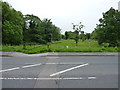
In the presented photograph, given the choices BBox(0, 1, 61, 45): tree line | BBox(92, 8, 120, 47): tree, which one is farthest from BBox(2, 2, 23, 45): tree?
BBox(92, 8, 120, 47): tree

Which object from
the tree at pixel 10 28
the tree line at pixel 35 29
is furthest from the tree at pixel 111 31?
the tree at pixel 10 28

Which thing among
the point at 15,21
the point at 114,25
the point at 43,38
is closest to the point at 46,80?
the point at 114,25

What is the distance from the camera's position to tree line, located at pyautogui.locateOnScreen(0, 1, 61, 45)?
2533cm

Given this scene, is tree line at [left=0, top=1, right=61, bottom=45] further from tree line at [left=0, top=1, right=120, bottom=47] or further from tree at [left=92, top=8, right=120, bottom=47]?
tree at [left=92, top=8, right=120, bottom=47]

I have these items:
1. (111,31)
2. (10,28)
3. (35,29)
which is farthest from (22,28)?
(111,31)

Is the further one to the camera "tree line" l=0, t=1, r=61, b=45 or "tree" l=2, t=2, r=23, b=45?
"tree line" l=0, t=1, r=61, b=45

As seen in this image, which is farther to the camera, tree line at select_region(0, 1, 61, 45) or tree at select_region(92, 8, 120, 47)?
tree line at select_region(0, 1, 61, 45)

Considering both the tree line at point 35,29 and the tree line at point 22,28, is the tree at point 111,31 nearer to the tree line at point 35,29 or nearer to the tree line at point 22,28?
the tree line at point 35,29

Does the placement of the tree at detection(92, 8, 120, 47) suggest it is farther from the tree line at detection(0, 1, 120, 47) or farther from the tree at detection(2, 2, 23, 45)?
the tree at detection(2, 2, 23, 45)

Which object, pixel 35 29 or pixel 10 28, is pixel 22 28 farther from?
pixel 10 28

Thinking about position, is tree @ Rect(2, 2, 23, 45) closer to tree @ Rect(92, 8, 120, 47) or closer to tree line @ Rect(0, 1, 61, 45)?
tree line @ Rect(0, 1, 61, 45)

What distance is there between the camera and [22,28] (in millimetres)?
35125

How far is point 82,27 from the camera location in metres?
31.6

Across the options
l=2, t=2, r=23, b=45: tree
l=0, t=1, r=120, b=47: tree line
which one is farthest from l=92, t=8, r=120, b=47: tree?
l=2, t=2, r=23, b=45: tree
